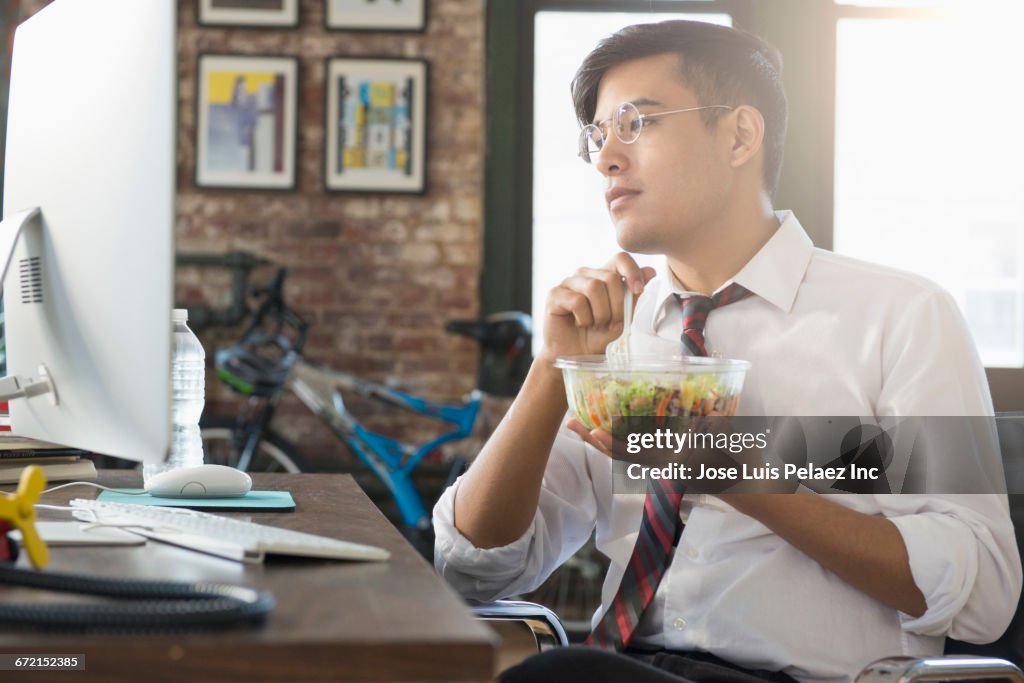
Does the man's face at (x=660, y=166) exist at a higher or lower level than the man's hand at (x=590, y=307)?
higher

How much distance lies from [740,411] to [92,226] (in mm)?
772

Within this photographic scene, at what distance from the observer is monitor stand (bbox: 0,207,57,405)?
3.41 feet

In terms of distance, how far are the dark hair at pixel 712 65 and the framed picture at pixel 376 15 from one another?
2307mm

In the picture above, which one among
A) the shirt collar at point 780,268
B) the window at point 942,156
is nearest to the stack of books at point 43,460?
the shirt collar at point 780,268

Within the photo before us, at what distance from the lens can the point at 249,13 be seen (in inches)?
142

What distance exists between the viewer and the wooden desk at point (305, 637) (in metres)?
0.54

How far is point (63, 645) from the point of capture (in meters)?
0.54

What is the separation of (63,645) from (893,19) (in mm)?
3720

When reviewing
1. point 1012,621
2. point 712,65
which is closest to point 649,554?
point 1012,621

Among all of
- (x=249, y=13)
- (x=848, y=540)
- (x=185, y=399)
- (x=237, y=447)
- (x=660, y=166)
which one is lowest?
(x=237, y=447)

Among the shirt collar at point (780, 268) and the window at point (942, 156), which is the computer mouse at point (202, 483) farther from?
the window at point (942, 156)

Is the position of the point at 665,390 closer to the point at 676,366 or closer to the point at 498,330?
the point at 676,366

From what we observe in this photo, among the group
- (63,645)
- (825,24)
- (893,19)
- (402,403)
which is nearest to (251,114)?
(402,403)

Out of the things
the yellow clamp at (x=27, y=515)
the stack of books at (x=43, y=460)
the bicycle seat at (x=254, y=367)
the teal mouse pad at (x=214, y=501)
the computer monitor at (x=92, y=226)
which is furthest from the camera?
the bicycle seat at (x=254, y=367)
